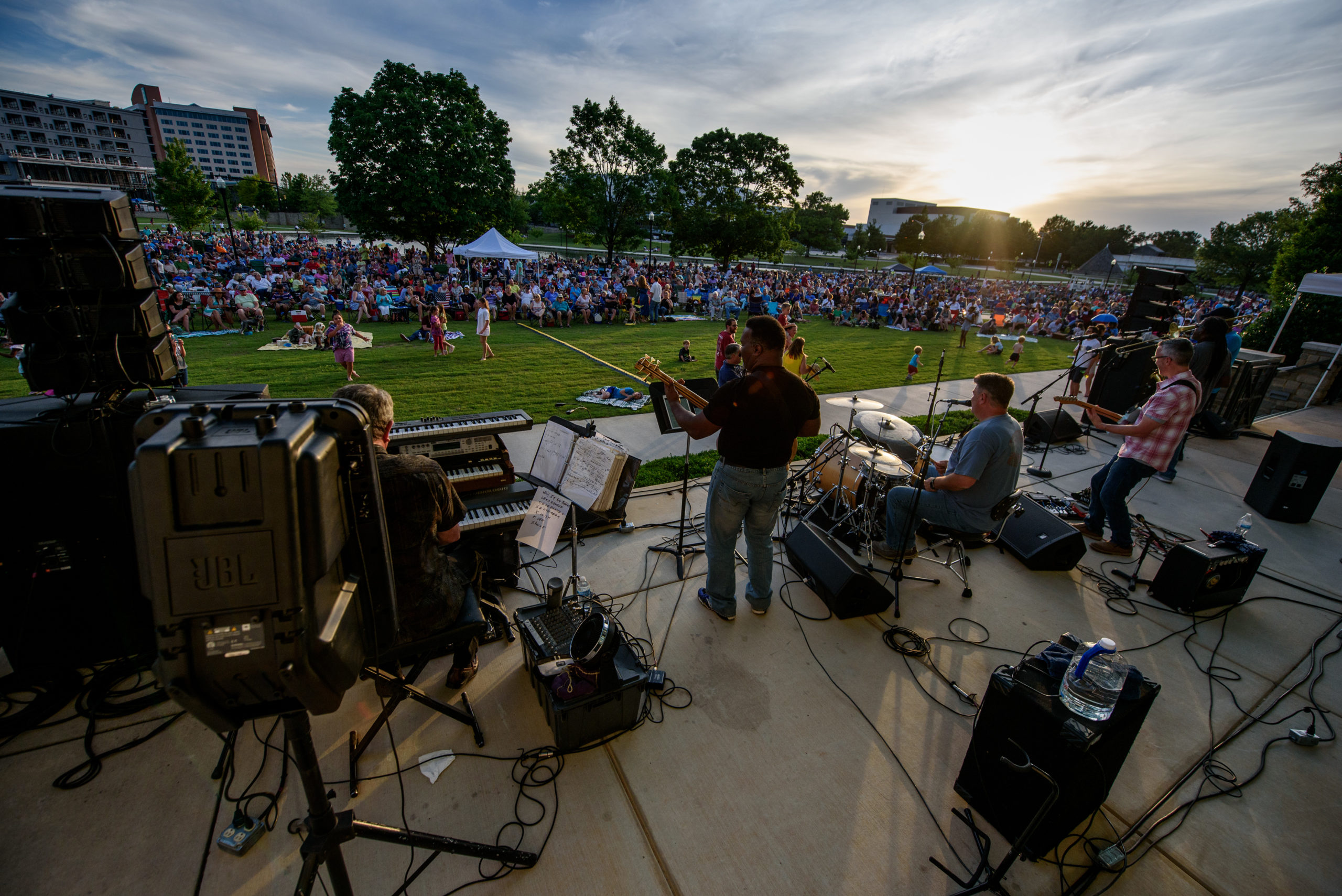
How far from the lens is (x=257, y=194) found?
6606cm

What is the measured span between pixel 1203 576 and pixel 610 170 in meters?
38.7

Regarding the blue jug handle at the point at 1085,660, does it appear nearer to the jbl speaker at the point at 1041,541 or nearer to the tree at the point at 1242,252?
the jbl speaker at the point at 1041,541

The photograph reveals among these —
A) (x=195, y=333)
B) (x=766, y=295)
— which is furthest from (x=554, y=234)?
(x=195, y=333)

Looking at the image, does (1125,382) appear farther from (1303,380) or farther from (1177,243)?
(1177,243)


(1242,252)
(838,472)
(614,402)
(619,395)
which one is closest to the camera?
(838,472)

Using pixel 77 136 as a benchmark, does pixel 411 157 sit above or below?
below

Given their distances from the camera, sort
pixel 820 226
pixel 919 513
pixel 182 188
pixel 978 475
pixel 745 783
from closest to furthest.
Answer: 1. pixel 745 783
2. pixel 978 475
3. pixel 919 513
4. pixel 182 188
5. pixel 820 226

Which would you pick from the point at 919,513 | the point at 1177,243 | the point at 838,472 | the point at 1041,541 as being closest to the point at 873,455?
the point at 838,472

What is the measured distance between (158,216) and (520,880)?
325ft

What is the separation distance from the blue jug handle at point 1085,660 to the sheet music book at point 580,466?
267cm

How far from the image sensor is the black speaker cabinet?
2496mm

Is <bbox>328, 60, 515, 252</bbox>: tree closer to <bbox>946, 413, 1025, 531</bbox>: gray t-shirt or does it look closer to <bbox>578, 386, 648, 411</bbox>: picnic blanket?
<bbox>578, 386, 648, 411</bbox>: picnic blanket

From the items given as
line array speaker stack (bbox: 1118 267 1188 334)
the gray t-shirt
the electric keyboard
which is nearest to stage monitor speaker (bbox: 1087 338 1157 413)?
line array speaker stack (bbox: 1118 267 1188 334)

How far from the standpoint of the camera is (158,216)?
2734 inches
